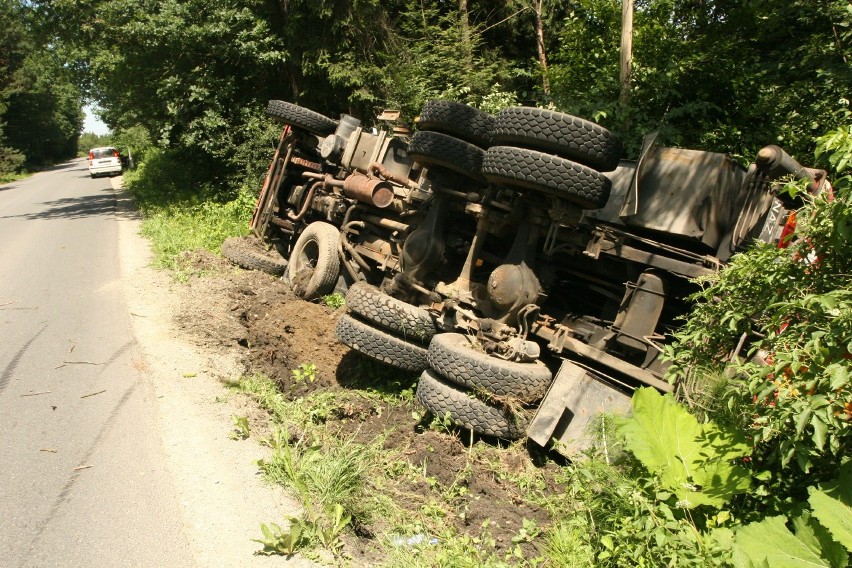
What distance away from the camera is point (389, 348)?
5.43 meters

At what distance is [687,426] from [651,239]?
198 centimetres

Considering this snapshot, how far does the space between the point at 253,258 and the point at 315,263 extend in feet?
3.70

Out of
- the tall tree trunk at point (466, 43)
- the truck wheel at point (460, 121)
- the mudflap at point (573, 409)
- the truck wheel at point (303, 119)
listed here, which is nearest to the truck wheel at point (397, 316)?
the mudflap at point (573, 409)

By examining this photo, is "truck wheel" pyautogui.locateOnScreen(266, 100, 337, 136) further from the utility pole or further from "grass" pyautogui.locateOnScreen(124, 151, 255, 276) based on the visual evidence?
the utility pole

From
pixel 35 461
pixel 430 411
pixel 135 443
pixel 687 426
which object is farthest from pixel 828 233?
pixel 35 461

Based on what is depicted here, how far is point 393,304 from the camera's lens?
5.48 meters

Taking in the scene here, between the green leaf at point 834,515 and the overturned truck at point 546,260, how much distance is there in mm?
1576

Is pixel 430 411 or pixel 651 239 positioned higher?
pixel 651 239

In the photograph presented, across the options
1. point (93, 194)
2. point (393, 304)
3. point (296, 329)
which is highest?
point (393, 304)

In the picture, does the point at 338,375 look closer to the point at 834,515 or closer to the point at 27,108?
the point at 834,515

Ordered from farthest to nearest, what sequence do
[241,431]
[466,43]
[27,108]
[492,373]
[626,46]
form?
[27,108] < [466,43] < [626,46] < [241,431] < [492,373]

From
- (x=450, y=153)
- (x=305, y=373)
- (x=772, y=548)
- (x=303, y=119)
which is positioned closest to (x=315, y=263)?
(x=303, y=119)

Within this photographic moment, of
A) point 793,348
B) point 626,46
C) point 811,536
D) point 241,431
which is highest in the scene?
point 626,46

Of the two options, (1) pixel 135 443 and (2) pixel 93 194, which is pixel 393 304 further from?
(2) pixel 93 194
